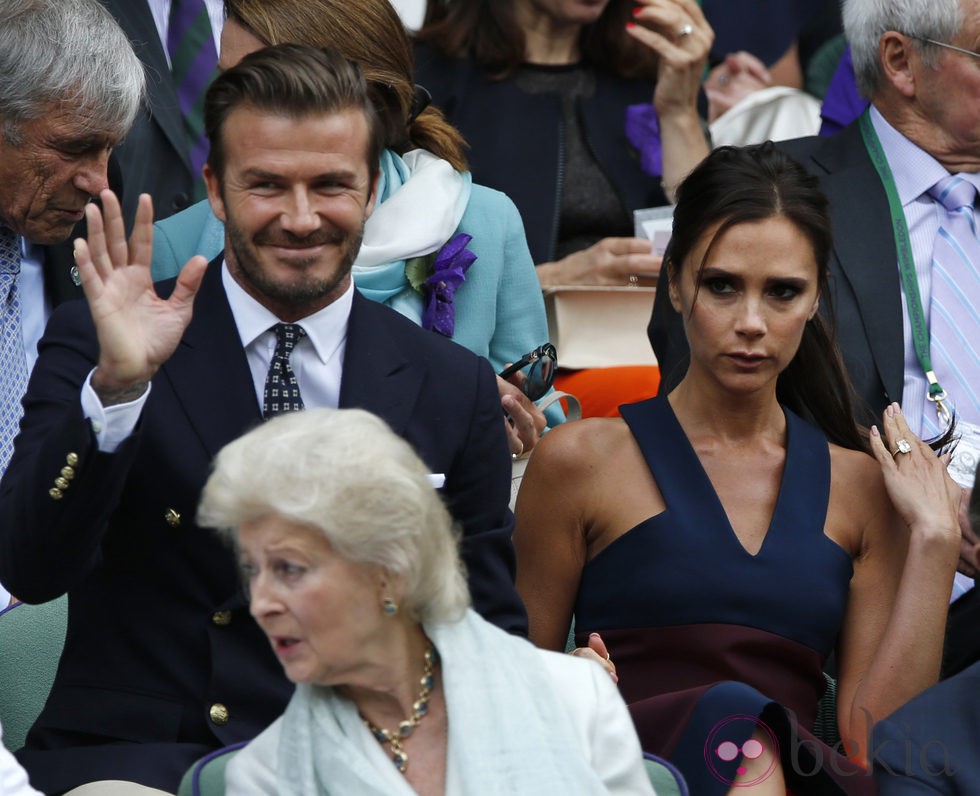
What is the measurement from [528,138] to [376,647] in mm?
3006

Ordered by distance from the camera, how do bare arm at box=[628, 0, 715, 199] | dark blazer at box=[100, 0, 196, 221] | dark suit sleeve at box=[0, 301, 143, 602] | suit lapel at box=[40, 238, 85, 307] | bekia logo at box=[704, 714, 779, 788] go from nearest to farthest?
dark suit sleeve at box=[0, 301, 143, 602] → bekia logo at box=[704, 714, 779, 788] → suit lapel at box=[40, 238, 85, 307] → dark blazer at box=[100, 0, 196, 221] → bare arm at box=[628, 0, 715, 199]

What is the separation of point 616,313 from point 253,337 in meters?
1.90

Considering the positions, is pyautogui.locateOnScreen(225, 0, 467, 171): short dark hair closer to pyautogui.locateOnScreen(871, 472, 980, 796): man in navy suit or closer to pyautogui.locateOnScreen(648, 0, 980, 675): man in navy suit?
pyautogui.locateOnScreen(648, 0, 980, 675): man in navy suit

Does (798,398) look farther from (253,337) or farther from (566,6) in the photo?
(566,6)

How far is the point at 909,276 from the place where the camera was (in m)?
4.74

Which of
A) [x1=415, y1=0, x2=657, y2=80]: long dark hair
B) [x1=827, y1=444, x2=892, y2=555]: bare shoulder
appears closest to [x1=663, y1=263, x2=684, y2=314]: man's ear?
[x1=827, y1=444, x2=892, y2=555]: bare shoulder

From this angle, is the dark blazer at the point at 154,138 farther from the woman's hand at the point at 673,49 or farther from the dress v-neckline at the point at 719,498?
the dress v-neckline at the point at 719,498

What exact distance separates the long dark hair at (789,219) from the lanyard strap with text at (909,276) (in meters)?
0.45

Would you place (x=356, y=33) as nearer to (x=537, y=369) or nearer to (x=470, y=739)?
(x=537, y=369)

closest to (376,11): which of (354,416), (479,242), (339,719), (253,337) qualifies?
(479,242)

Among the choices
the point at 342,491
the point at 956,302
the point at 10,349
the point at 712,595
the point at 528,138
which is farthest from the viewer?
the point at 528,138

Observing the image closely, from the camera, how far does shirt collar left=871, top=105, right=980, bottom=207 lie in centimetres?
491

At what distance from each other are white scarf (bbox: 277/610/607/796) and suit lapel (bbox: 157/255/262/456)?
2.33 ft

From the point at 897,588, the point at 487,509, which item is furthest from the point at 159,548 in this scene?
the point at 897,588
